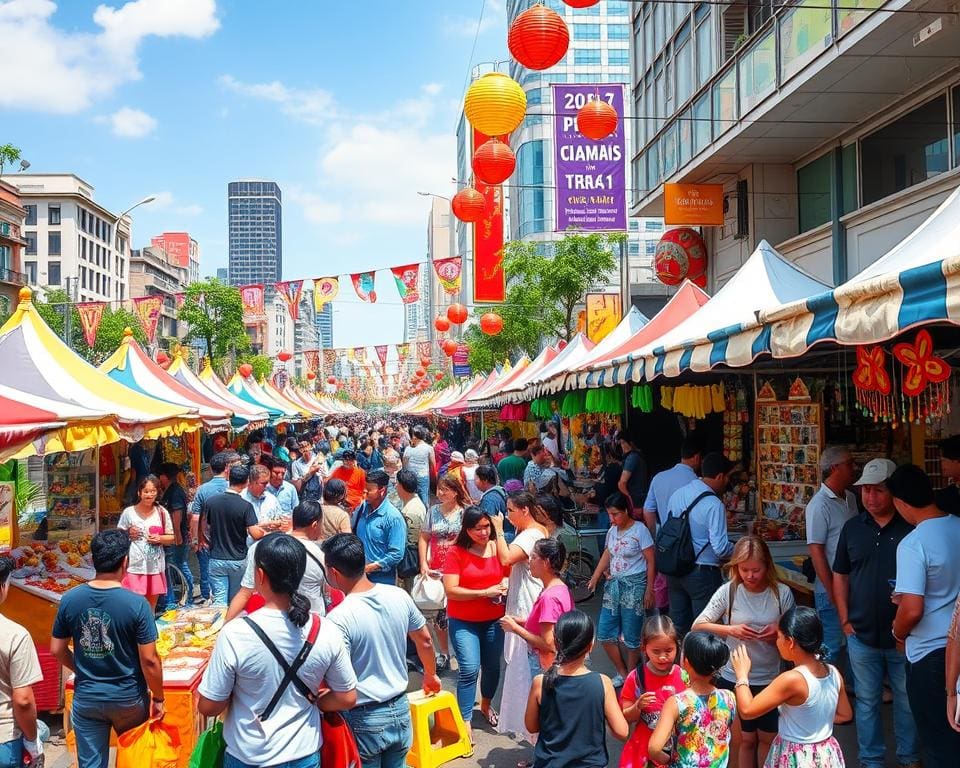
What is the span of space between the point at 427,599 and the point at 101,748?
2.70 metres

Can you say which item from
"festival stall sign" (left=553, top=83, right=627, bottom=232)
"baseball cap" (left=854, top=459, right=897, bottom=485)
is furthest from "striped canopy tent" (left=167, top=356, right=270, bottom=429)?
"baseball cap" (left=854, top=459, right=897, bottom=485)

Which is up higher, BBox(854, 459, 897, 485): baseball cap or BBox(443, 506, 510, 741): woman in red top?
BBox(854, 459, 897, 485): baseball cap

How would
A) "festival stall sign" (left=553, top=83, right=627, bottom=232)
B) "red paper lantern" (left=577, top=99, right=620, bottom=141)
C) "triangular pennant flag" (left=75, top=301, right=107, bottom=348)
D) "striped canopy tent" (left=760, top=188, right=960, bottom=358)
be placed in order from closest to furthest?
1. "striped canopy tent" (left=760, top=188, right=960, bottom=358)
2. "red paper lantern" (left=577, top=99, right=620, bottom=141)
3. "festival stall sign" (left=553, top=83, right=627, bottom=232)
4. "triangular pennant flag" (left=75, top=301, right=107, bottom=348)

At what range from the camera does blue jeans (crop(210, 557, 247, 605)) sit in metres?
8.07

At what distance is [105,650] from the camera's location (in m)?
4.11

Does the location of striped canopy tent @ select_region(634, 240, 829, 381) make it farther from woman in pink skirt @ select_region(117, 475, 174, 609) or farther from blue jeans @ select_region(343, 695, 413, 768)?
woman in pink skirt @ select_region(117, 475, 174, 609)

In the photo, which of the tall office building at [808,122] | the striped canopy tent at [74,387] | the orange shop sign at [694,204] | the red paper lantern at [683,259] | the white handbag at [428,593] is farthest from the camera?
the red paper lantern at [683,259]

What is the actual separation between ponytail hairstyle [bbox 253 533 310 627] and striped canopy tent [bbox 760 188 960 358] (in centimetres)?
287

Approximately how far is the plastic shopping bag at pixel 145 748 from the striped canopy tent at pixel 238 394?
1664 cm

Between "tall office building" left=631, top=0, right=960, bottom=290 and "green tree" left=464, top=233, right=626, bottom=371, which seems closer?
"tall office building" left=631, top=0, right=960, bottom=290

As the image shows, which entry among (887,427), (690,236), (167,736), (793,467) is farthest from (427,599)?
(690,236)

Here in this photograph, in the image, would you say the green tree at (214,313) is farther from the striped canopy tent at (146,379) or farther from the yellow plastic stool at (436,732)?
the yellow plastic stool at (436,732)

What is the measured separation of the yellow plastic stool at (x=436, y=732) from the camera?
5227 millimetres

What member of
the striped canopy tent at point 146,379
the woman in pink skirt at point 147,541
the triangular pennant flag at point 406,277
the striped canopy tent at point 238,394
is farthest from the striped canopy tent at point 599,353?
the striped canopy tent at point 238,394
